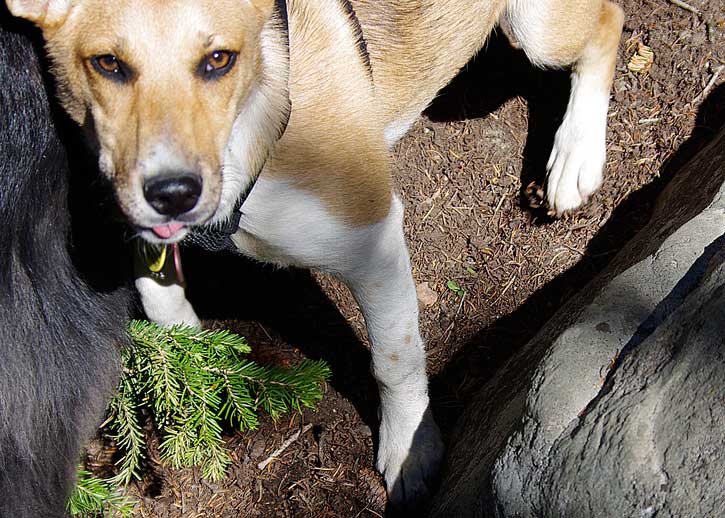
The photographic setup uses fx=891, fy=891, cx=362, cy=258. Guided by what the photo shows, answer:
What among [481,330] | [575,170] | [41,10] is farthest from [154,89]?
[575,170]

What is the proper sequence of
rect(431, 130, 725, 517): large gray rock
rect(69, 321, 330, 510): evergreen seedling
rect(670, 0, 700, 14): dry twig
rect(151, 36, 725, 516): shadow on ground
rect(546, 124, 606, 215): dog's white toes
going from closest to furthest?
1. rect(431, 130, 725, 517): large gray rock
2. rect(69, 321, 330, 510): evergreen seedling
3. rect(151, 36, 725, 516): shadow on ground
4. rect(546, 124, 606, 215): dog's white toes
5. rect(670, 0, 700, 14): dry twig

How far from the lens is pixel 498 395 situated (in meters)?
2.43

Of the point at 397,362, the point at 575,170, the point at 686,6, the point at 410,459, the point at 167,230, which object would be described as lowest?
the point at 410,459

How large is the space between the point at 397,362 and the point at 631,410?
0.90 meters

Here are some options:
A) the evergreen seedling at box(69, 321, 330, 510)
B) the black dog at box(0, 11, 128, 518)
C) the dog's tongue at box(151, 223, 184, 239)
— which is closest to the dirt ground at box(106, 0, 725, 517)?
the evergreen seedling at box(69, 321, 330, 510)

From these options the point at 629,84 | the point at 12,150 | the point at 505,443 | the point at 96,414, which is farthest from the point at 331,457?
the point at 629,84

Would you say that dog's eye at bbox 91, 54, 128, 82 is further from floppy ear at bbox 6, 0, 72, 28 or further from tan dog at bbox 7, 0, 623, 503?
floppy ear at bbox 6, 0, 72, 28

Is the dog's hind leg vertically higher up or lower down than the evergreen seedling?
higher up

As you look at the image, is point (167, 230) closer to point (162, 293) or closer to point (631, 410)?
point (162, 293)

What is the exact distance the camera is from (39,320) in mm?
1954

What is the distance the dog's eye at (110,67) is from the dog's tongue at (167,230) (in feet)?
0.96

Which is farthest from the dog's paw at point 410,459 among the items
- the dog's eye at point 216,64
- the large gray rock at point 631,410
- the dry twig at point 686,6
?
the dry twig at point 686,6

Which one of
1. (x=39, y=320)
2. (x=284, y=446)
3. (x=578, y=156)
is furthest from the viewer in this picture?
(x=578, y=156)

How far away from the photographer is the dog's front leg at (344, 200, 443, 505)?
7.43 feet
